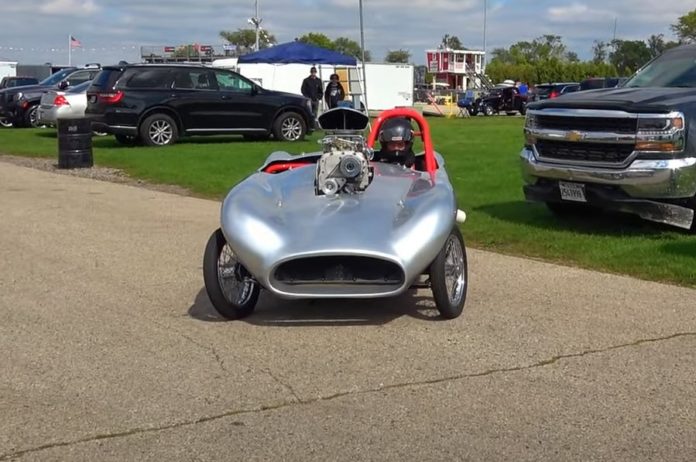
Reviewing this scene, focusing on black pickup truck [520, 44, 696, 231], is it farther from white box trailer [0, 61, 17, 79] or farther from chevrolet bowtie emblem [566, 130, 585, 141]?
white box trailer [0, 61, 17, 79]

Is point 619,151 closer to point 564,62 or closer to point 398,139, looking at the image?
point 398,139

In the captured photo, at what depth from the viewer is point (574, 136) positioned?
9203mm

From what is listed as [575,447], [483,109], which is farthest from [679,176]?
[483,109]

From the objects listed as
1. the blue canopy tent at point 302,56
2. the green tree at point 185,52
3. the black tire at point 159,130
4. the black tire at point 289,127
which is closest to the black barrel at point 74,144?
the black tire at point 159,130

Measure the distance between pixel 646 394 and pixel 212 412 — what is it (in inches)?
86.2

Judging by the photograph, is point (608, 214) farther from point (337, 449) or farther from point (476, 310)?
point (337, 449)

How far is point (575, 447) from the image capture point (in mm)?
4145

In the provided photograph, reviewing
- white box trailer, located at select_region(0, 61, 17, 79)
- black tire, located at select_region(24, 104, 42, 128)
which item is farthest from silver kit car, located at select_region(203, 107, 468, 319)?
white box trailer, located at select_region(0, 61, 17, 79)

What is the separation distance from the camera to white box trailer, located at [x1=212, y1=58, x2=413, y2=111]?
99.9ft

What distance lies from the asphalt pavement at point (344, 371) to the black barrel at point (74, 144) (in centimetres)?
844

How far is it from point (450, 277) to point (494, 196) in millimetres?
5928

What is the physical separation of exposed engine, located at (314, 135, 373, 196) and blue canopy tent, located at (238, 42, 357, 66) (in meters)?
25.7

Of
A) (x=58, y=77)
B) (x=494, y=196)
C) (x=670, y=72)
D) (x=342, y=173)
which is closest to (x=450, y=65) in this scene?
(x=58, y=77)

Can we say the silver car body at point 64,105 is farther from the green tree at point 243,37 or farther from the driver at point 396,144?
the green tree at point 243,37
